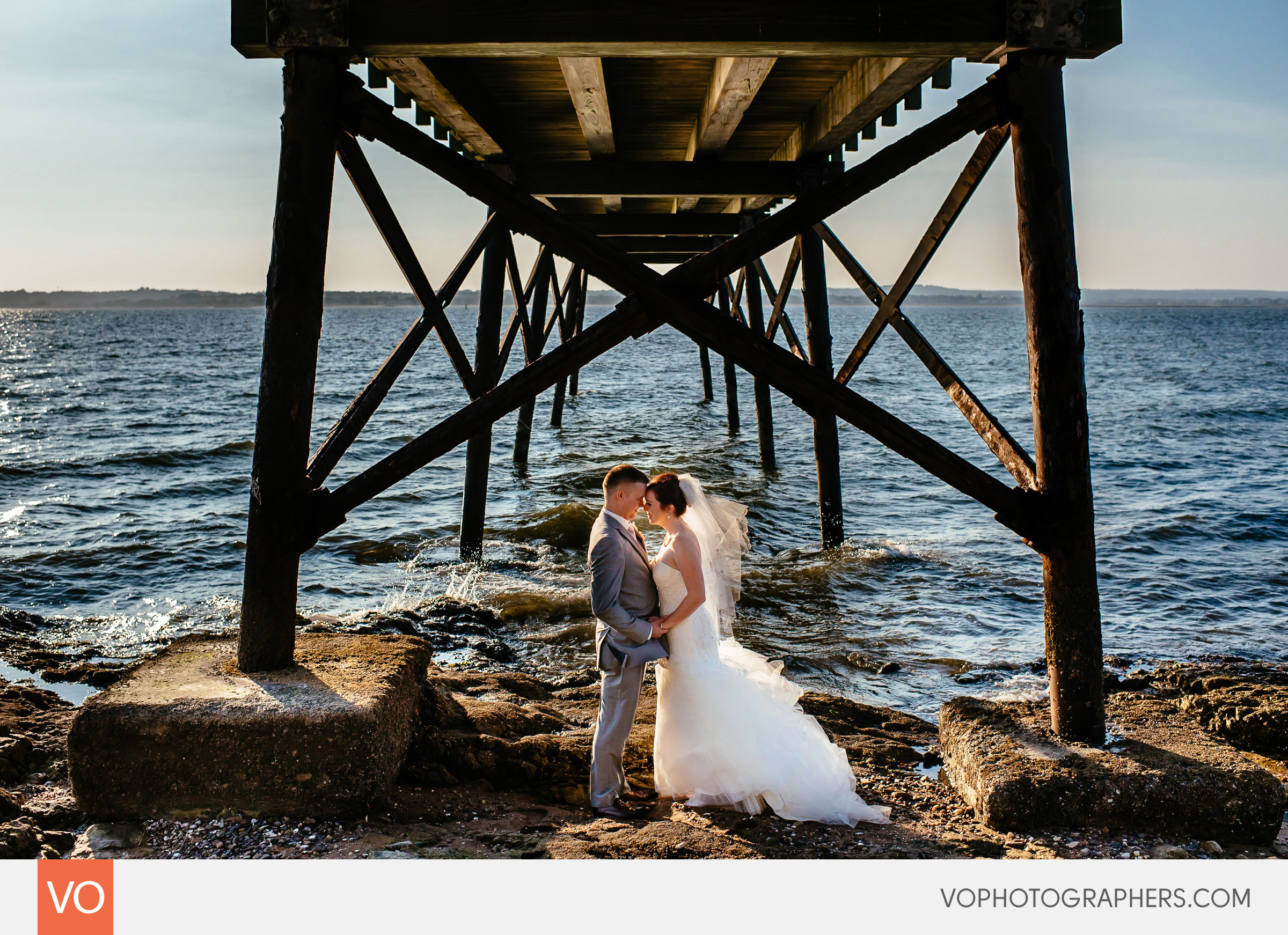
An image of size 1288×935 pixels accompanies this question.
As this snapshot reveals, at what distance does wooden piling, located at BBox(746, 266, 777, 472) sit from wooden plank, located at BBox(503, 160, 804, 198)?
579 cm

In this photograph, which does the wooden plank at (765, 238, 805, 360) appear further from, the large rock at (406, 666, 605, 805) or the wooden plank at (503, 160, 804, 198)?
the large rock at (406, 666, 605, 805)

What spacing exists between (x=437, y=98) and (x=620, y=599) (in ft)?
10.5

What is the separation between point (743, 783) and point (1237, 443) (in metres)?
19.6

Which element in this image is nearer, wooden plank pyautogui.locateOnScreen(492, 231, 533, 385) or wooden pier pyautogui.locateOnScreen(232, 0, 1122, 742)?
wooden pier pyautogui.locateOnScreen(232, 0, 1122, 742)

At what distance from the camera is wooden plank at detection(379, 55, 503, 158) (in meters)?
4.45

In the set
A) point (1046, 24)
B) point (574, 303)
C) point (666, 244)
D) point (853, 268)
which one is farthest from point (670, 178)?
point (574, 303)

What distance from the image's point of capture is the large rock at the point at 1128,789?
3.08 meters

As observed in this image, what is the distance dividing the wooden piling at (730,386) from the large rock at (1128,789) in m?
11.8

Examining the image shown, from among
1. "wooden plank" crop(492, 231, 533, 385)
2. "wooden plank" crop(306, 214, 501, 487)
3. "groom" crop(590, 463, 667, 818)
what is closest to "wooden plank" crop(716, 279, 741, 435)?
"wooden plank" crop(492, 231, 533, 385)

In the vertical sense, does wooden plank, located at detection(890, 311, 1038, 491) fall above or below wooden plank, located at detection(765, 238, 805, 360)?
below

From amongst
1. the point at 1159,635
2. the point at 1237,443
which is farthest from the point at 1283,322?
the point at 1159,635

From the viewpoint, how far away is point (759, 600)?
24.7ft
